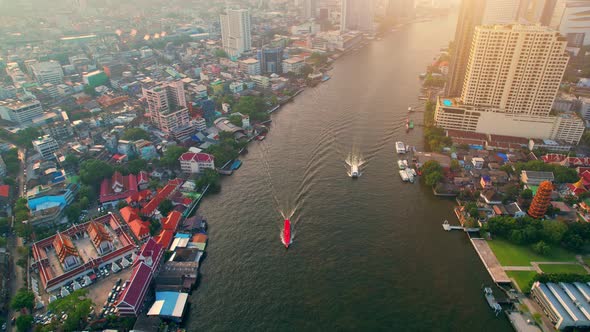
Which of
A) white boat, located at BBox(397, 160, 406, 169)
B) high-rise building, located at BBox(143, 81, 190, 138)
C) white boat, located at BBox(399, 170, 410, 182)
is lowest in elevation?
white boat, located at BBox(399, 170, 410, 182)

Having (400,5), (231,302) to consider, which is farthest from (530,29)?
(400,5)

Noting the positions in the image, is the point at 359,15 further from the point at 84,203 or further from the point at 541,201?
the point at 84,203

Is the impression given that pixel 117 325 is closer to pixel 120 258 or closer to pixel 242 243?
pixel 120 258

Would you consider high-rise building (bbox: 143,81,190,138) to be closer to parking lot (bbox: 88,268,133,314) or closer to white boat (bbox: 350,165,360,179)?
parking lot (bbox: 88,268,133,314)

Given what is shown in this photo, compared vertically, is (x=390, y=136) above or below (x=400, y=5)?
below

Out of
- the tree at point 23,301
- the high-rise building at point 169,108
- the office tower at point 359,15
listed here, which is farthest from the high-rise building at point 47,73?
the office tower at point 359,15

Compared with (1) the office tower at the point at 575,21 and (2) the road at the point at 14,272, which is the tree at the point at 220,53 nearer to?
(2) the road at the point at 14,272

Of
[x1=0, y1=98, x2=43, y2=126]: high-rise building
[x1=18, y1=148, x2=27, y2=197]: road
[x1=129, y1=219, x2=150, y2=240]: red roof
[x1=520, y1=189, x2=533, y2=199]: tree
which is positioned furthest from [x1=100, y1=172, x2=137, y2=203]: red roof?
[x1=520, y1=189, x2=533, y2=199]: tree
